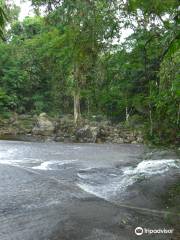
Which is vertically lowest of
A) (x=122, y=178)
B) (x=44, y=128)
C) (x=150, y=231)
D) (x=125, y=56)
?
(x=150, y=231)

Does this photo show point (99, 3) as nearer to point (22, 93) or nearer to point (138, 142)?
point (138, 142)

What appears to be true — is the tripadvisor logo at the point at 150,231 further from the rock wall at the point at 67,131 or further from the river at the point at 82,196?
the rock wall at the point at 67,131

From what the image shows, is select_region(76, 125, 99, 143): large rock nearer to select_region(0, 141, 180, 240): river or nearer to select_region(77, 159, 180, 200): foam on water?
select_region(0, 141, 180, 240): river

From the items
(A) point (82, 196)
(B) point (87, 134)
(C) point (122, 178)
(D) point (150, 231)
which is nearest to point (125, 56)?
(A) point (82, 196)

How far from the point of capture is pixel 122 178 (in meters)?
9.77

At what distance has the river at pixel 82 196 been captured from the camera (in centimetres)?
578

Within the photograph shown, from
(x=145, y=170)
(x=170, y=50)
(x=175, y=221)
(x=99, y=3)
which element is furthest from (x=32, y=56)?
(x=170, y=50)

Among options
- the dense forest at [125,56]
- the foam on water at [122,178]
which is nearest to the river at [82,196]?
the foam on water at [122,178]

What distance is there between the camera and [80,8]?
6.53m

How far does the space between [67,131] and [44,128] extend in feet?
4.79

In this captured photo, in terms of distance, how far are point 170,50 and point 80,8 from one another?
3992mm

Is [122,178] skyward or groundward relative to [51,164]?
groundward

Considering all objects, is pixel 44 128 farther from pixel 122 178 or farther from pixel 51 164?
pixel 122 178

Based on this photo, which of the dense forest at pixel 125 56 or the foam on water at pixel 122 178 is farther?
the foam on water at pixel 122 178
